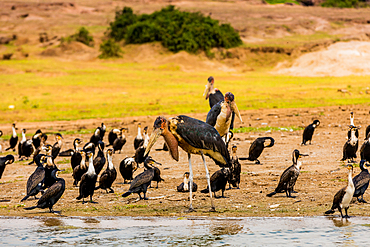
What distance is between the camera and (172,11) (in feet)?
214

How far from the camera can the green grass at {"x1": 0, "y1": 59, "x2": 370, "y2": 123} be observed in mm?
26781

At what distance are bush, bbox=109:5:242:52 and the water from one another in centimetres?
4628

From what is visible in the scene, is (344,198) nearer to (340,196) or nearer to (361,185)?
(340,196)

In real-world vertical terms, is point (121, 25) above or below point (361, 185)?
above

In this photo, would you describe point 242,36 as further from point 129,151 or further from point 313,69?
point 129,151

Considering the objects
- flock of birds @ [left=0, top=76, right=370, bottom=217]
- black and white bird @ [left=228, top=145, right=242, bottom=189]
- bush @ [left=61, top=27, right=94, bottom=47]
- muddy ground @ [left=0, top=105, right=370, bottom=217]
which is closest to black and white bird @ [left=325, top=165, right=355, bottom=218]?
flock of birds @ [left=0, top=76, right=370, bottom=217]

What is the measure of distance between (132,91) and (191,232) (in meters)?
26.7

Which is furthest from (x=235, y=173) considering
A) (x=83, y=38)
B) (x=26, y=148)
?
(x=83, y=38)

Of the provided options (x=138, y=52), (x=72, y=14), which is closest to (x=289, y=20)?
(x=138, y=52)

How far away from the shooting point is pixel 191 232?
7645 millimetres

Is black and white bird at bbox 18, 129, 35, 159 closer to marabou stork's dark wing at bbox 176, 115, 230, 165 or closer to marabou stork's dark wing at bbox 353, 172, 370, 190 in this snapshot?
marabou stork's dark wing at bbox 176, 115, 230, 165

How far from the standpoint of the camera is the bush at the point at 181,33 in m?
54.4

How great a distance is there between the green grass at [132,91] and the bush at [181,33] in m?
8.24

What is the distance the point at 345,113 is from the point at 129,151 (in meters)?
11.0
